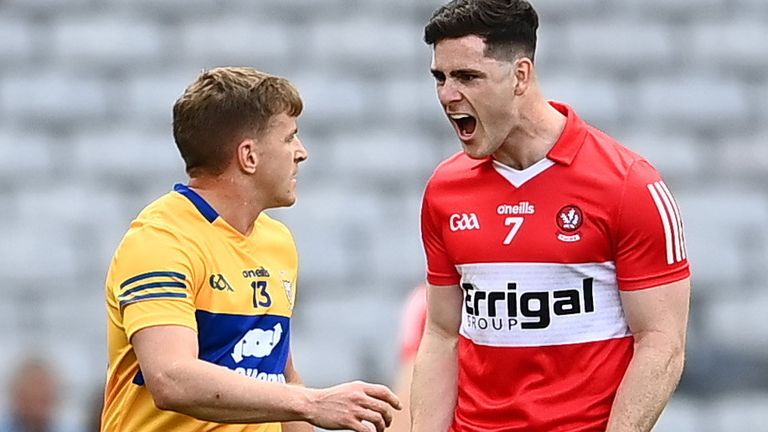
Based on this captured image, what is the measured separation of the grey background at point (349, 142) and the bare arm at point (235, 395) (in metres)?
4.44

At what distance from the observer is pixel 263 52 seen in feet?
34.1

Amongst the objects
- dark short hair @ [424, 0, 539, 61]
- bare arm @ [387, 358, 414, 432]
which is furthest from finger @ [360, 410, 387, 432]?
bare arm @ [387, 358, 414, 432]

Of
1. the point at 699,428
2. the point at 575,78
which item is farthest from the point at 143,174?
the point at 699,428

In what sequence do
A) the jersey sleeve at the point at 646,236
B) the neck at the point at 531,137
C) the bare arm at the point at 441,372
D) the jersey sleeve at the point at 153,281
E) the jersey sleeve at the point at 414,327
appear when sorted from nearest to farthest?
the jersey sleeve at the point at 153,281, the jersey sleeve at the point at 646,236, the neck at the point at 531,137, the bare arm at the point at 441,372, the jersey sleeve at the point at 414,327

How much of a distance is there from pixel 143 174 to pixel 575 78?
2797mm

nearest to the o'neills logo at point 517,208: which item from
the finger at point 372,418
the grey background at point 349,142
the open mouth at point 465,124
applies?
the open mouth at point 465,124

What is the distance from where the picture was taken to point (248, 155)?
14.0ft

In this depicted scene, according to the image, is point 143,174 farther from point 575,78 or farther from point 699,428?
point 699,428

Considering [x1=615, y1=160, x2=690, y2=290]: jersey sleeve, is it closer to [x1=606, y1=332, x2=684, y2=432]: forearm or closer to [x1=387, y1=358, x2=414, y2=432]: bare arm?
[x1=606, y1=332, x2=684, y2=432]: forearm

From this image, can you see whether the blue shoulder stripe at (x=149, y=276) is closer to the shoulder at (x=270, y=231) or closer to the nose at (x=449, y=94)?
the shoulder at (x=270, y=231)

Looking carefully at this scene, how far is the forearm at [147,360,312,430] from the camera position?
3896 mm

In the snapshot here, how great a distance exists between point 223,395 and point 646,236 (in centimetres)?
112

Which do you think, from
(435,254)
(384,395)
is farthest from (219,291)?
(435,254)

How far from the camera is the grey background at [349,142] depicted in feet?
28.9
